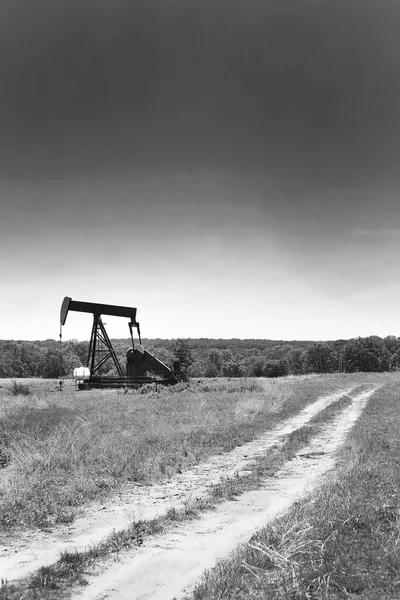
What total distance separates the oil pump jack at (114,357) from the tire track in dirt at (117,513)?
26574 millimetres

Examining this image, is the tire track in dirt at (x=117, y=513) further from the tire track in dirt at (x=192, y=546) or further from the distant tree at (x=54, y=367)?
the distant tree at (x=54, y=367)

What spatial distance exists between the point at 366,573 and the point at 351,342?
114 metres

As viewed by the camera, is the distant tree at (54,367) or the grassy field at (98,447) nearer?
the grassy field at (98,447)

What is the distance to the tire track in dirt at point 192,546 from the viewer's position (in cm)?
490

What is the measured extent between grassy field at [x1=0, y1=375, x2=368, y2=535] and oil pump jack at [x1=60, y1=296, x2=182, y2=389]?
600 inches

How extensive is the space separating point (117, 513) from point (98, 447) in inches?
171

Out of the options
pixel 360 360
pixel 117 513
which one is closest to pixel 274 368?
pixel 360 360

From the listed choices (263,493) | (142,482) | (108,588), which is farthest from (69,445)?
(108,588)

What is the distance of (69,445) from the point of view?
11477 millimetres

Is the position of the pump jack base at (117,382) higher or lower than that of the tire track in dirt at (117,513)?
higher

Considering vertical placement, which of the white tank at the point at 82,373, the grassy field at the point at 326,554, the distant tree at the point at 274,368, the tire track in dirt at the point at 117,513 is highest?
the white tank at the point at 82,373

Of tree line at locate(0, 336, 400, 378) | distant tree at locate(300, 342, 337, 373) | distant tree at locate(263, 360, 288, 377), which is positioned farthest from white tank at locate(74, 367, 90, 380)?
distant tree at locate(300, 342, 337, 373)

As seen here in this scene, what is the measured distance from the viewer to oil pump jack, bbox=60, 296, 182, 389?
37.8m

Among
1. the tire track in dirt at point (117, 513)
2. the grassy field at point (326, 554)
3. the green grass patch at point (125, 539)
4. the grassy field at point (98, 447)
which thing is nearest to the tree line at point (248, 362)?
the grassy field at point (98, 447)
